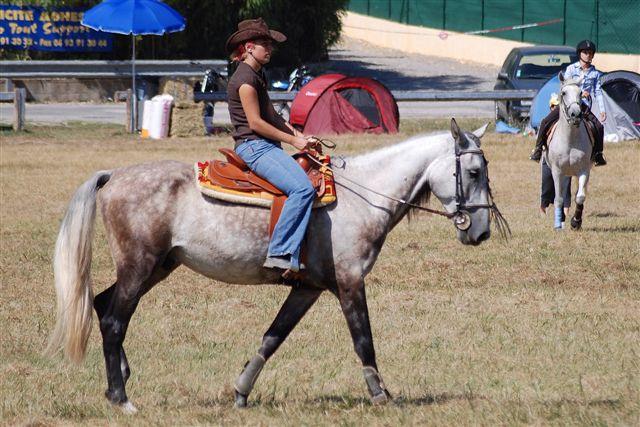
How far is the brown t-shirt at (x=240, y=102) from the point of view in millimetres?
7927

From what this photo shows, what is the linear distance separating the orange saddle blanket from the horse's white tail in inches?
31.3

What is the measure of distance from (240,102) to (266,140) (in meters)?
0.30

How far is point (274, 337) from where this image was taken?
26.3 feet

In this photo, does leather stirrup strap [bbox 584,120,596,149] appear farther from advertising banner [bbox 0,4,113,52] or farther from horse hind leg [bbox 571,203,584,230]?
advertising banner [bbox 0,4,113,52]

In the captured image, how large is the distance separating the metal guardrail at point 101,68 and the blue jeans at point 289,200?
81.7ft

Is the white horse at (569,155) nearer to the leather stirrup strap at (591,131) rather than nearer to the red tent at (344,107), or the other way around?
the leather stirrup strap at (591,131)

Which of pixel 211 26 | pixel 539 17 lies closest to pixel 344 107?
pixel 211 26

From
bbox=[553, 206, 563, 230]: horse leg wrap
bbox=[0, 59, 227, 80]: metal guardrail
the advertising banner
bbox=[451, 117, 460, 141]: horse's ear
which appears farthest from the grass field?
the advertising banner

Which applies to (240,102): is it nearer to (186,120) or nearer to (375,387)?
(375,387)

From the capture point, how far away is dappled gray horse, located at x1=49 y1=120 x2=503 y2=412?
25.7ft

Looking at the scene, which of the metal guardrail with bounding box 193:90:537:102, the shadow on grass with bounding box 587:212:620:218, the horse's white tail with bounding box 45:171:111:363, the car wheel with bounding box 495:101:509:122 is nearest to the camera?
the horse's white tail with bounding box 45:171:111:363

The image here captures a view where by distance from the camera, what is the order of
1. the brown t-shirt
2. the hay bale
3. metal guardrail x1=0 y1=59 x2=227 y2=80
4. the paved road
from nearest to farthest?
the brown t-shirt, the hay bale, the paved road, metal guardrail x1=0 y1=59 x2=227 y2=80

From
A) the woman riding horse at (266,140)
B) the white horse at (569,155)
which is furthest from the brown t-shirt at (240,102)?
the white horse at (569,155)

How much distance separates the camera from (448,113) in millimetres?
33062
